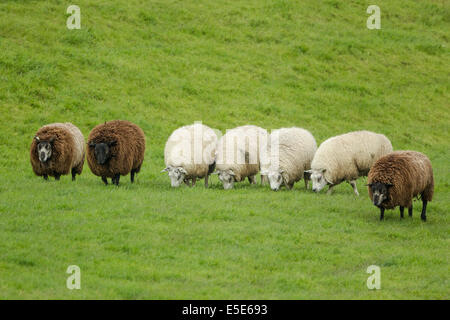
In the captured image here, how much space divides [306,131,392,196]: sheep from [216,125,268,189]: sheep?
6.51 ft

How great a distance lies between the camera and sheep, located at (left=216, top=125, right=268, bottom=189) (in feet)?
65.0

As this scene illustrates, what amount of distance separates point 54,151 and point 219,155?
4962mm

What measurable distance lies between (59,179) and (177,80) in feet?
48.1

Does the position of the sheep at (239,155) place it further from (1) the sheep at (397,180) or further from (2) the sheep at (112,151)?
(1) the sheep at (397,180)

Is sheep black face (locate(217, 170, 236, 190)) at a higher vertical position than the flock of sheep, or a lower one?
lower

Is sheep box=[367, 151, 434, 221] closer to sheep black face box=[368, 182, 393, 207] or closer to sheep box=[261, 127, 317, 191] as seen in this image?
sheep black face box=[368, 182, 393, 207]

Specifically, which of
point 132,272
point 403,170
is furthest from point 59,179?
point 403,170

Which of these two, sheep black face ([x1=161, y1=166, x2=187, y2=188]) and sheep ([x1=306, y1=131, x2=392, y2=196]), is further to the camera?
sheep black face ([x1=161, y1=166, x2=187, y2=188])

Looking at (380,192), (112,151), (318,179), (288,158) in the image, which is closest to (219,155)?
(288,158)

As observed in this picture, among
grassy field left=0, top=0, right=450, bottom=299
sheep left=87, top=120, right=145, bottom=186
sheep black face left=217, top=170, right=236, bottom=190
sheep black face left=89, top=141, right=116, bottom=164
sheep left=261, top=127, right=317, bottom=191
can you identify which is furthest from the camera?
sheep black face left=217, top=170, right=236, bottom=190

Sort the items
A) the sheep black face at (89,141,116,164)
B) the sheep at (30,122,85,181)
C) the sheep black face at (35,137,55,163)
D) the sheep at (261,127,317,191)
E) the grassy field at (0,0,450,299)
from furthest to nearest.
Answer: the sheep at (261,127,317,191) → the sheep at (30,122,85,181) → the sheep black face at (35,137,55,163) → the sheep black face at (89,141,116,164) → the grassy field at (0,0,450,299)

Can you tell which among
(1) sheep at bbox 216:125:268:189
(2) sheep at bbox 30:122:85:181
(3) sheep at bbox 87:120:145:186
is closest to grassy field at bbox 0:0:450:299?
(2) sheep at bbox 30:122:85:181

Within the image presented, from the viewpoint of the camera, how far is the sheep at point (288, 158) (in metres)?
19.6

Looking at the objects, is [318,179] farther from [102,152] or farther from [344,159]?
[102,152]
